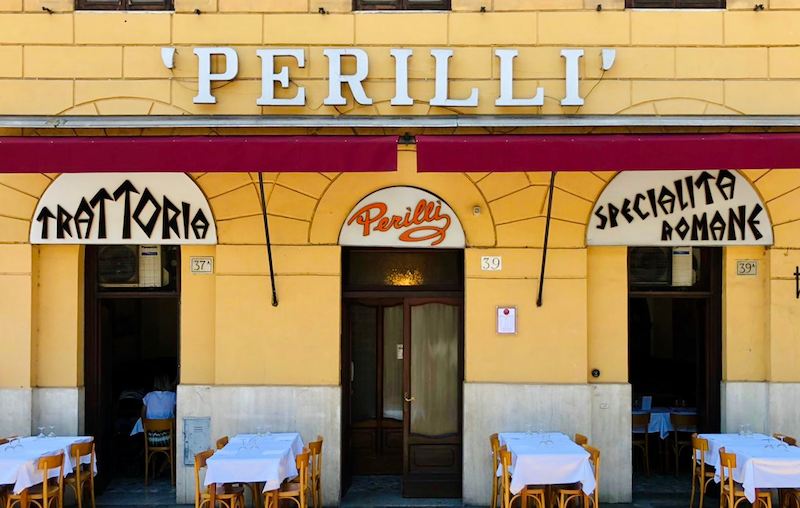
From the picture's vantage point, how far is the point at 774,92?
896cm

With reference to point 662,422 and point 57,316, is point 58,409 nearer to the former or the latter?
point 57,316

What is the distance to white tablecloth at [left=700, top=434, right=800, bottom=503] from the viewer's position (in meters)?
7.76

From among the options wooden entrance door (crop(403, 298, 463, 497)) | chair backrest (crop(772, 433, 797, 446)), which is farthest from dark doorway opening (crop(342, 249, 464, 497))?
chair backrest (crop(772, 433, 797, 446))

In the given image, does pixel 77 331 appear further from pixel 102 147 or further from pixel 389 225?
pixel 389 225

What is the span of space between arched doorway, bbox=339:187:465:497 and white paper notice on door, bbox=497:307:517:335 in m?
0.57

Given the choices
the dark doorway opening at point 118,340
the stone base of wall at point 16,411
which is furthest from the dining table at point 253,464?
the stone base of wall at point 16,411

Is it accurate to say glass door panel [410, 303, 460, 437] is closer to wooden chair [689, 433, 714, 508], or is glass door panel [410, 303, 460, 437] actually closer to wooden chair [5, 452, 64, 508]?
wooden chair [689, 433, 714, 508]

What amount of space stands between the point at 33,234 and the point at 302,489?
14.1 feet

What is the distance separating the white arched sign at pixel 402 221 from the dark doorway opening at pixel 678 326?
2.32m

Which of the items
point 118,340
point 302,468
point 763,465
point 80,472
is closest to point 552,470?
point 763,465

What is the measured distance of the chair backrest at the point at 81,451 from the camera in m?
8.45

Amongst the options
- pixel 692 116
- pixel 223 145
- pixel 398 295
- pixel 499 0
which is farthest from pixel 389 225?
pixel 692 116

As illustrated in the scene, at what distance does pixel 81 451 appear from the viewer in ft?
28.0

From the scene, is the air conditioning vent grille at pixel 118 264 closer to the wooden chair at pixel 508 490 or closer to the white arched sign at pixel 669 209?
the wooden chair at pixel 508 490
